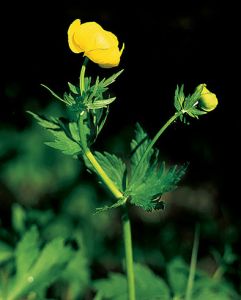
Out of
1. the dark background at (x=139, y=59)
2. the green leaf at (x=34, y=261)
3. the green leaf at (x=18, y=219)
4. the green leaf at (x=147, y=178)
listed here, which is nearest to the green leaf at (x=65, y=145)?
the green leaf at (x=147, y=178)


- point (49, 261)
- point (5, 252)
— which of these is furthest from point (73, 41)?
point (5, 252)

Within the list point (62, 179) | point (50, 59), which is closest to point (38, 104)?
point (50, 59)

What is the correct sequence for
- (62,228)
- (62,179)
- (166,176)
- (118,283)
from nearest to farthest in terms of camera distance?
1. (166,176)
2. (118,283)
3. (62,228)
4. (62,179)

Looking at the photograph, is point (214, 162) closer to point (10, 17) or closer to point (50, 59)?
point (50, 59)

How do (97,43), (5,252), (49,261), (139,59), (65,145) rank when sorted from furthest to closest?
(139,59)
(5,252)
(49,261)
(65,145)
(97,43)

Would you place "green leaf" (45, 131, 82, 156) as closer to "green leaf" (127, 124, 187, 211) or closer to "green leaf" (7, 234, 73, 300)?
"green leaf" (127, 124, 187, 211)

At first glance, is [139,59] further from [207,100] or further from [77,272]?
[207,100]

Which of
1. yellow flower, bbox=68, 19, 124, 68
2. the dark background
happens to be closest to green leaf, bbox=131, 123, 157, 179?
yellow flower, bbox=68, 19, 124, 68
